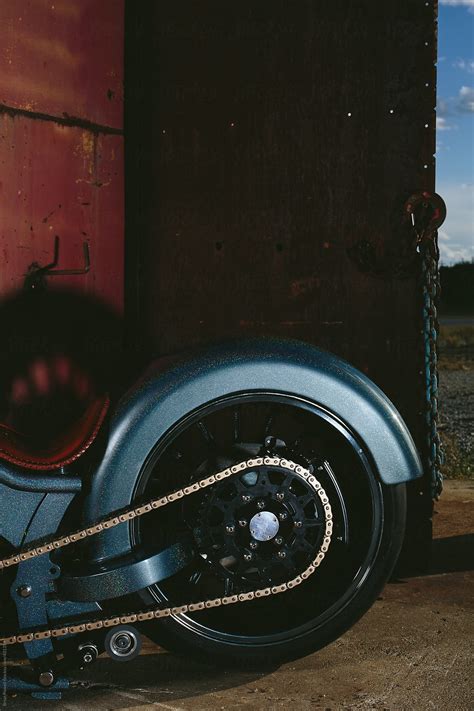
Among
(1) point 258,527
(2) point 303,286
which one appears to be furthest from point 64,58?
(1) point 258,527

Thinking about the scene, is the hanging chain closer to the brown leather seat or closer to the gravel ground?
the brown leather seat

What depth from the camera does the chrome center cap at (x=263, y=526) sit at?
2.30 m

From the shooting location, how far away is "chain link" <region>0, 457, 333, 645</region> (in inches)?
88.0

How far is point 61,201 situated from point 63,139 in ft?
0.79

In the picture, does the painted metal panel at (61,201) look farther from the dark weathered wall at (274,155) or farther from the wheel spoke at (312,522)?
the wheel spoke at (312,522)

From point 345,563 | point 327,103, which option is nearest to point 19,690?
point 345,563

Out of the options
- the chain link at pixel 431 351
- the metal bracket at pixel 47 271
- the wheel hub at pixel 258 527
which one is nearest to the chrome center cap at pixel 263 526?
the wheel hub at pixel 258 527

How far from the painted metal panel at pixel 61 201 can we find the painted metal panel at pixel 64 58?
0.09 metres

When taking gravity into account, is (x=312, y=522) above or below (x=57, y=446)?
below

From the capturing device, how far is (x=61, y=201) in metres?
3.23

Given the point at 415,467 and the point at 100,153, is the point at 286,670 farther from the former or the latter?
the point at 100,153

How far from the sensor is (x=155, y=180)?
327 cm

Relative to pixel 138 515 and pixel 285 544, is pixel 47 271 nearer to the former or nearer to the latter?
pixel 138 515

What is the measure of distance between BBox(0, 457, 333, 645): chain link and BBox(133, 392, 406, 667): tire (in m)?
0.03
